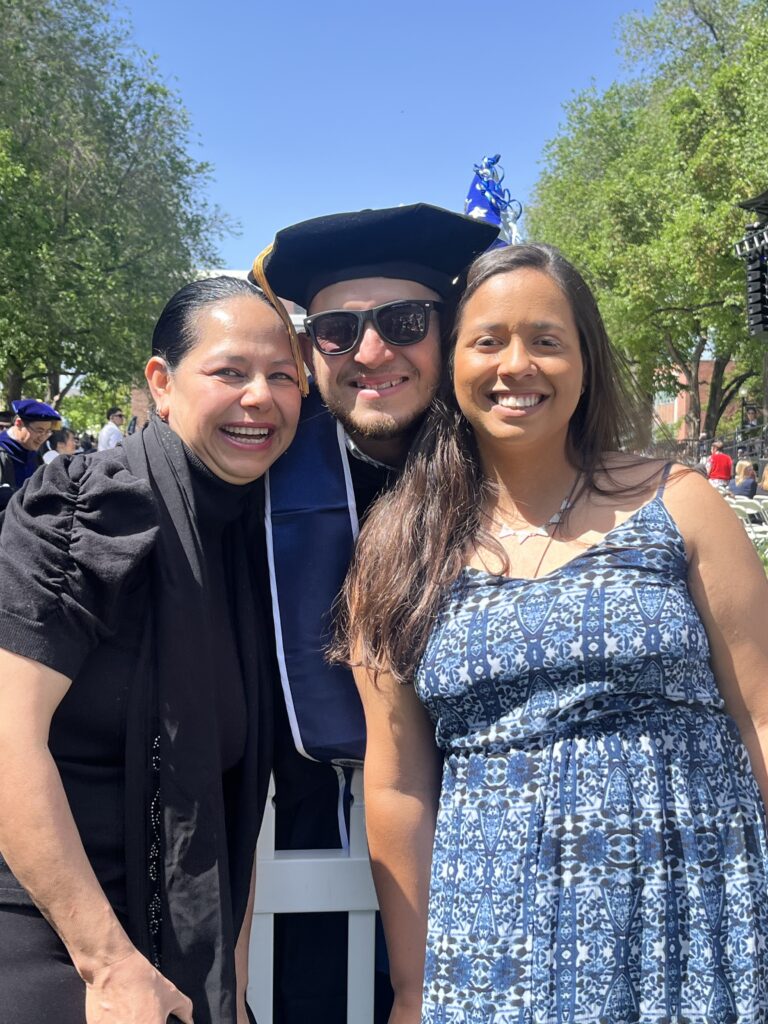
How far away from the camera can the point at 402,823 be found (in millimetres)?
1774

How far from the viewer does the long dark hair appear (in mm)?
1768

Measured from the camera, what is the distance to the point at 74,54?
21.9m

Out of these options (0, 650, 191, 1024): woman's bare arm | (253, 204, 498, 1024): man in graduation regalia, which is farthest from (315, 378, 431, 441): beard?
(0, 650, 191, 1024): woman's bare arm

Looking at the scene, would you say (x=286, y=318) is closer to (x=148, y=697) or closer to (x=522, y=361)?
(x=522, y=361)

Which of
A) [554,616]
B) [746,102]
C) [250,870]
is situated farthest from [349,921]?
[746,102]

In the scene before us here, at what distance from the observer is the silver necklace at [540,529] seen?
1827mm

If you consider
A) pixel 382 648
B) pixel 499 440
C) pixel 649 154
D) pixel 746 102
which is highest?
pixel 649 154

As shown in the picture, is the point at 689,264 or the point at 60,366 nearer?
the point at 689,264

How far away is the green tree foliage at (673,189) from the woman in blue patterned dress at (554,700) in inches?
722

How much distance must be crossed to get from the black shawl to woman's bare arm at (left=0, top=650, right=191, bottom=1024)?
12 centimetres

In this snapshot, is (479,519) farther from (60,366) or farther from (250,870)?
(60,366)

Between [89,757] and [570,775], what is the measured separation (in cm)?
88

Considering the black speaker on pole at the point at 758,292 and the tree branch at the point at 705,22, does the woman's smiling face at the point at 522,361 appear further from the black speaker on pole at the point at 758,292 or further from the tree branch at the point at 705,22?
the tree branch at the point at 705,22

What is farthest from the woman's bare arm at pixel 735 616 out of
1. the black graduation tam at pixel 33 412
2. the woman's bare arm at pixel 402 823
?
the black graduation tam at pixel 33 412
